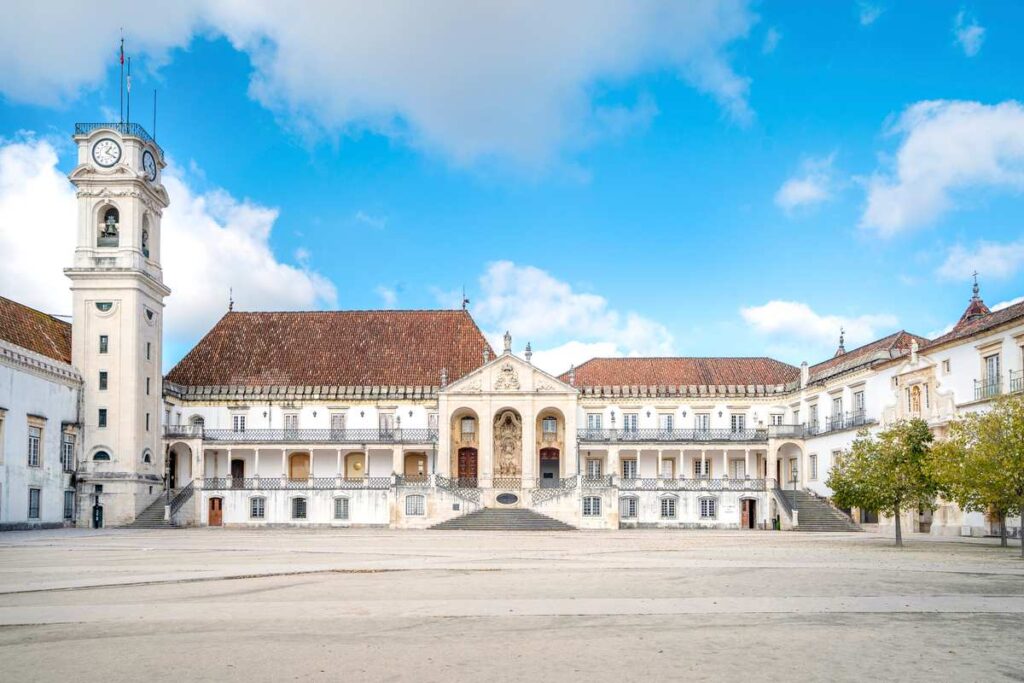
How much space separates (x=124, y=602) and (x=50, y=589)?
2.59m

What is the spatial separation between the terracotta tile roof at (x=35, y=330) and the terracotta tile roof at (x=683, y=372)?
94.0 feet

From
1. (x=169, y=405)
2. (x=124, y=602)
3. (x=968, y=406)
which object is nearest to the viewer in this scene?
(x=124, y=602)

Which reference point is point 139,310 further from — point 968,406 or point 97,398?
point 968,406

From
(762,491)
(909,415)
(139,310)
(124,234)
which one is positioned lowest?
(762,491)

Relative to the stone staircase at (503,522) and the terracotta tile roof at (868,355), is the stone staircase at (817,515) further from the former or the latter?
the stone staircase at (503,522)

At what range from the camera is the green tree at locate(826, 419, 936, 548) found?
32750mm

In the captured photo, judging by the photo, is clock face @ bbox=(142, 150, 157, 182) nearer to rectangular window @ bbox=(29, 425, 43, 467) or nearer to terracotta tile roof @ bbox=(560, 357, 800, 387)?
rectangular window @ bbox=(29, 425, 43, 467)

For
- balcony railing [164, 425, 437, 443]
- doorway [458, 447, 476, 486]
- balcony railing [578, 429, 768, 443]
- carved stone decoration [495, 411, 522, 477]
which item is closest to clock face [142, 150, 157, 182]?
balcony railing [164, 425, 437, 443]

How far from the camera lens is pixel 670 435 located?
58.1 metres

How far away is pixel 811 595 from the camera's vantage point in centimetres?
1579

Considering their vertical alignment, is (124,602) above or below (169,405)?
below

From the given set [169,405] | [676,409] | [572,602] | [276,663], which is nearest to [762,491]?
[676,409]

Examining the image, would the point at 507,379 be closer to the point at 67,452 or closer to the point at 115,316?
the point at 115,316

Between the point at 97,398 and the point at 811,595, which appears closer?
the point at 811,595
